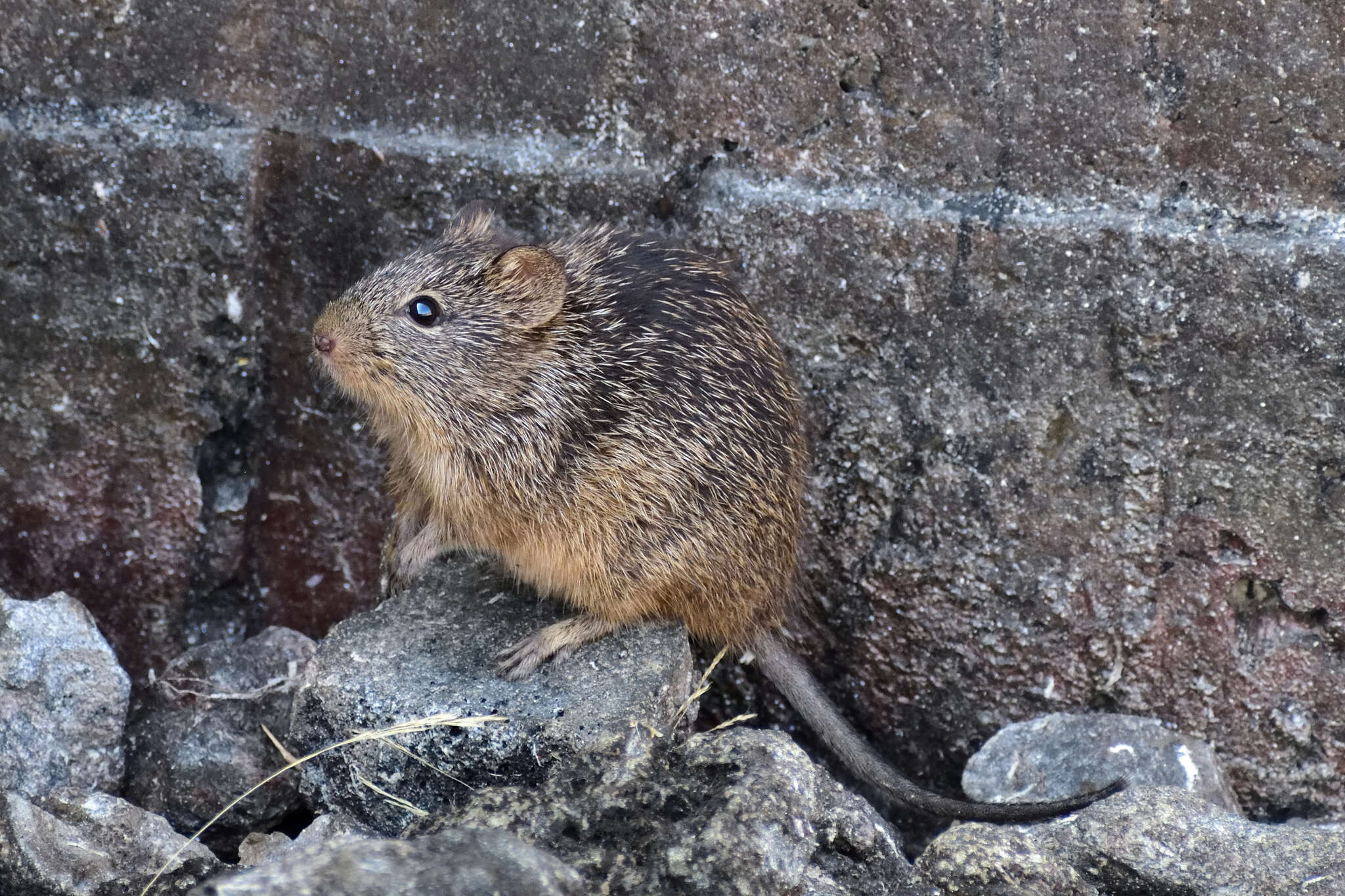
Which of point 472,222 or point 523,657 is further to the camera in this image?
point 472,222

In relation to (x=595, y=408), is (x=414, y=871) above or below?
below

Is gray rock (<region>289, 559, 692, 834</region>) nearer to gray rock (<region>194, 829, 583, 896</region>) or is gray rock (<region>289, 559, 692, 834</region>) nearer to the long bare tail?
the long bare tail

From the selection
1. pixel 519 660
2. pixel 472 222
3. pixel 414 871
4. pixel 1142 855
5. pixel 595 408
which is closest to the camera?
pixel 414 871

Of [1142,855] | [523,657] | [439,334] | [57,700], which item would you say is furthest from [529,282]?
[1142,855]

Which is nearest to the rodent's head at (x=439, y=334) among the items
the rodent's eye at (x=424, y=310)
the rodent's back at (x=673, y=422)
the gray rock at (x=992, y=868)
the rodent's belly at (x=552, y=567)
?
the rodent's eye at (x=424, y=310)

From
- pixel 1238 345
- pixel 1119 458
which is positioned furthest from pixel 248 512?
pixel 1238 345

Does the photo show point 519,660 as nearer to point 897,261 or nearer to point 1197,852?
point 897,261

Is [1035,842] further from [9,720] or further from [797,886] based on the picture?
[9,720]

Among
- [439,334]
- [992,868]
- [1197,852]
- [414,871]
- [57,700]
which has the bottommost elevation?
[57,700]
